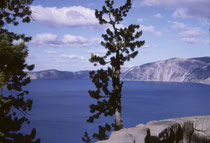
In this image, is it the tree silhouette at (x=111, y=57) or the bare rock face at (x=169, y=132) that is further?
the tree silhouette at (x=111, y=57)

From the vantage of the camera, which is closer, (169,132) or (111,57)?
(169,132)

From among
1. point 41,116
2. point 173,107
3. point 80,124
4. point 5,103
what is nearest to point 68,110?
Result: point 41,116

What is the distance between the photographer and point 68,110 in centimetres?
12138

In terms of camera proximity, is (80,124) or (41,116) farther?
(41,116)

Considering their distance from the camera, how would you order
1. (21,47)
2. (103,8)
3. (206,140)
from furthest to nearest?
(103,8) < (21,47) < (206,140)

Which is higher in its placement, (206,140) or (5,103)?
(5,103)

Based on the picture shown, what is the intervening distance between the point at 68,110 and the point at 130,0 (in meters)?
107

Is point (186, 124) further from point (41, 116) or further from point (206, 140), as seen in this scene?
point (41, 116)

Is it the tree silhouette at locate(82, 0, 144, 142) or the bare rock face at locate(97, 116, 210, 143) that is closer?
the bare rock face at locate(97, 116, 210, 143)

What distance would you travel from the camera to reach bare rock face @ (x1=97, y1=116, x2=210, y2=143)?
14.5 ft

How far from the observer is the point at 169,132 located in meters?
5.40

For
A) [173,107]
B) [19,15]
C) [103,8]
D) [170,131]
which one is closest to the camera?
[170,131]

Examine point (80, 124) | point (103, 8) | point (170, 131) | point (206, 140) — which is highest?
point (103, 8)

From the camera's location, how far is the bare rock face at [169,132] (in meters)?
4.41
